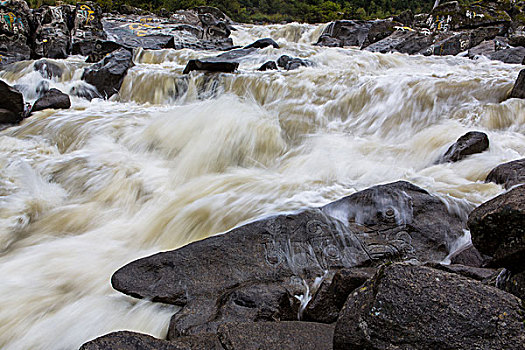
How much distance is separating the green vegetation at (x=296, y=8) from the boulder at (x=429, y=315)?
117ft

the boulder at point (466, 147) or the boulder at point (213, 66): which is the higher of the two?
the boulder at point (213, 66)

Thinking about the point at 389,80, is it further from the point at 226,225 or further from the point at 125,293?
the point at 125,293

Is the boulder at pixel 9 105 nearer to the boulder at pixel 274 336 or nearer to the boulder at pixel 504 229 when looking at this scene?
the boulder at pixel 274 336


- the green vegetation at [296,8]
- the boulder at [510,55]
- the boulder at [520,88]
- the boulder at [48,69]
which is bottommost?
the boulder at [48,69]

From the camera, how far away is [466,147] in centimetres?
491

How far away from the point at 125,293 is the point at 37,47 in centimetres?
1530

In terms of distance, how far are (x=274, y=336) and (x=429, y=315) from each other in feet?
2.72

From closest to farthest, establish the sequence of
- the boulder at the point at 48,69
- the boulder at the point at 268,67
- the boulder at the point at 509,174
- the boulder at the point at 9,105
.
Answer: the boulder at the point at 509,174 → the boulder at the point at 9,105 → the boulder at the point at 268,67 → the boulder at the point at 48,69

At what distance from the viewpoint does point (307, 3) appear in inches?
1683

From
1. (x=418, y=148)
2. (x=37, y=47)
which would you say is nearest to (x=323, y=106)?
(x=418, y=148)

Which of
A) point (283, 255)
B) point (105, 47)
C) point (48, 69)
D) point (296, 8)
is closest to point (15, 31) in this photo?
point (105, 47)

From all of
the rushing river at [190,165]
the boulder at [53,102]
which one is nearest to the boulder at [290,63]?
the rushing river at [190,165]

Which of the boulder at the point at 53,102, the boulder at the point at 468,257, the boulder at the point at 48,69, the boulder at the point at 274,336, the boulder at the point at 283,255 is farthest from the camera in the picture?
the boulder at the point at 48,69

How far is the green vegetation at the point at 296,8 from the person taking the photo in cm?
3641
